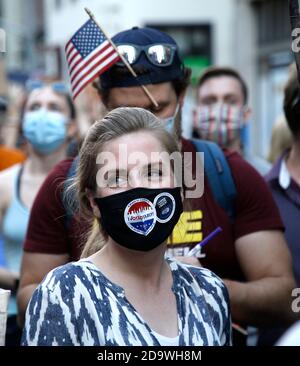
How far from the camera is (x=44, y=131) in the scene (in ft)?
17.8

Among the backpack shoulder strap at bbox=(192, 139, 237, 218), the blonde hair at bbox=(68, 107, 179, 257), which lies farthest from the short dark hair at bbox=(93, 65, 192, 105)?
the blonde hair at bbox=(68, 107, 179, 257)

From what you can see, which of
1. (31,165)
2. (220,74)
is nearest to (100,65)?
(31,165)

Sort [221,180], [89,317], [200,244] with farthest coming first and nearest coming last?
[221,180] → [200,244] → [89,317]

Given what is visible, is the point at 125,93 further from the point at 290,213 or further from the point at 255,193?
the point at 290,213

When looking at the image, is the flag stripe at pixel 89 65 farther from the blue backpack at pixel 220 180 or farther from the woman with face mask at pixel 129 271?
the woman with face mask at pixel 129 271

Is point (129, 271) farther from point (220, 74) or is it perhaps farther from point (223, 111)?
point (220, 74)

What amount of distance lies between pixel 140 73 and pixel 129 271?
1.09 meters

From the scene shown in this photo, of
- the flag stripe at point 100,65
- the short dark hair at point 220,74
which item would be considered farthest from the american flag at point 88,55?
the short dark hair at point 220,74

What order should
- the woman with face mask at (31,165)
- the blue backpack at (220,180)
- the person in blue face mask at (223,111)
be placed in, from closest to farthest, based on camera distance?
the blue backpack at (220,180)
the woman with face mask at (31,165)
the person in blue face mask at (223,111)

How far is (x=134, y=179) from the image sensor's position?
267 centimetres

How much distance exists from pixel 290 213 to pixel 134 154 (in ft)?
5.06

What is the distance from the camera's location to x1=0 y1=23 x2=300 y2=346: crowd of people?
2.57 metres

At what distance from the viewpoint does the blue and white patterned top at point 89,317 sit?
249 cm
